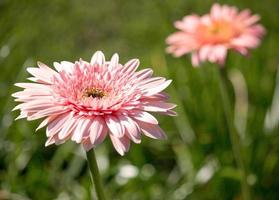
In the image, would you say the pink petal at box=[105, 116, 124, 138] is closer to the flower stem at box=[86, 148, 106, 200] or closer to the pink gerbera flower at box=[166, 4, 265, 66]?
the flower stem at box=[86, 148, 106, 200]

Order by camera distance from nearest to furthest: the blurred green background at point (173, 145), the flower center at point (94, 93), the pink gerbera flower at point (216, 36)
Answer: the flower center at point (94, 93) → the pink gerbera flower at point (216, 36) → the blurred green background at point (173, 145)

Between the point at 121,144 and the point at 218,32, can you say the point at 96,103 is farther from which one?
the point at 218,32

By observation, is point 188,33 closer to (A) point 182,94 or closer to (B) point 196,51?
(B) point 196,51

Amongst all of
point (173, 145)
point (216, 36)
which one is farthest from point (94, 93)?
point (173, 145)

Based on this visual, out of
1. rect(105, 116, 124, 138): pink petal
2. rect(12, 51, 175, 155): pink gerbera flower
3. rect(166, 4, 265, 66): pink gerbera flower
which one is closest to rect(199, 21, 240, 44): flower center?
rect(166, 4, 265, 66): pink gerbera flower

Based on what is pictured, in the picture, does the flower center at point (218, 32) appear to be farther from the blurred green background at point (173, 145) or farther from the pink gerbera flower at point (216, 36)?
the blurred green background at point (173, 145)

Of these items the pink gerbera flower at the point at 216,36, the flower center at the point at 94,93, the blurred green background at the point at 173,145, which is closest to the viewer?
the flower center at the point at 94,93

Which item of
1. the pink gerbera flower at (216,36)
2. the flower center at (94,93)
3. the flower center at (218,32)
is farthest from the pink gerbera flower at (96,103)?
the flower center at (218,32)
